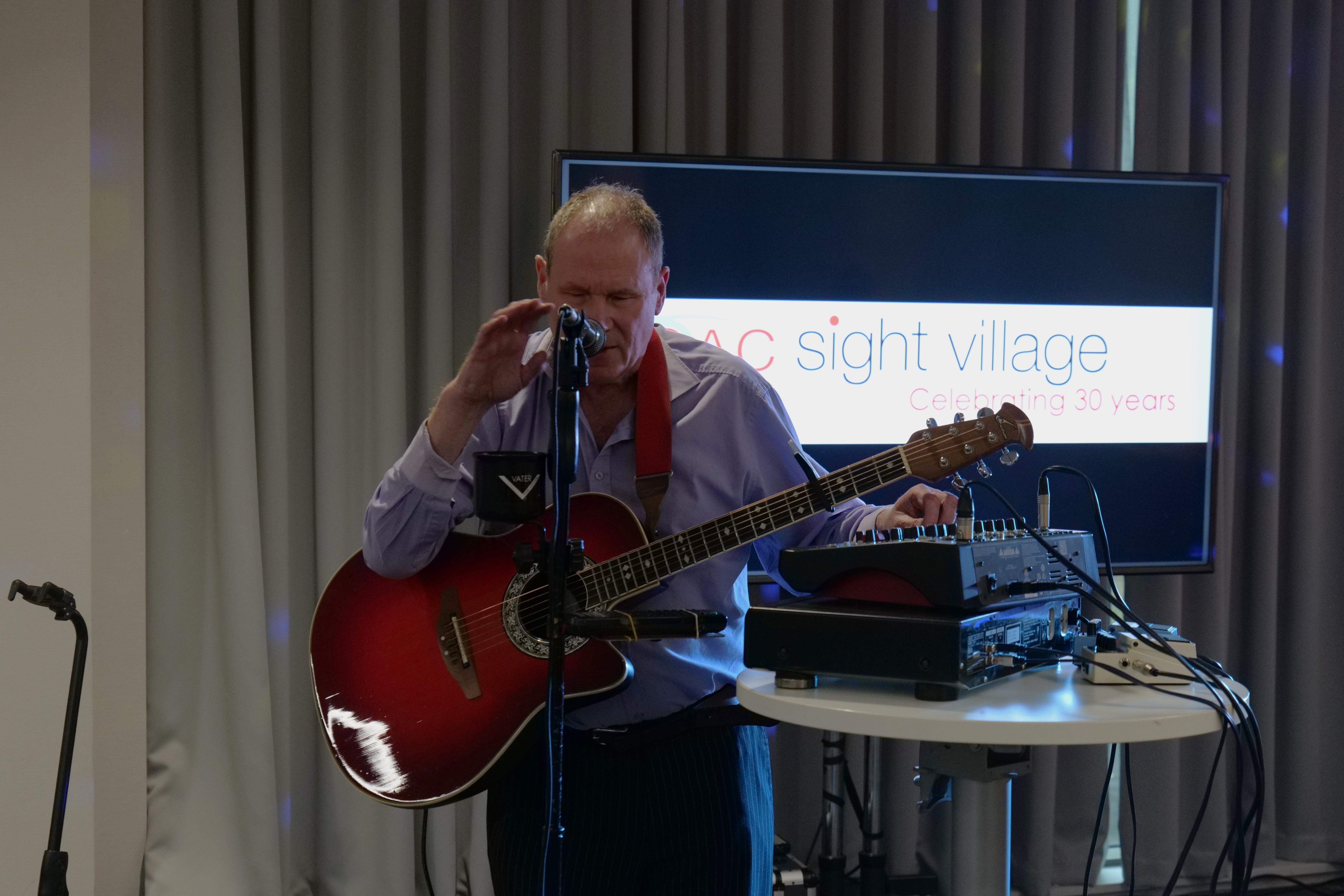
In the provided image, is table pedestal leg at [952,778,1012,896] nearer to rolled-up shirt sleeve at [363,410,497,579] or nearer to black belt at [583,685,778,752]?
black belt at [583,685,778,752]

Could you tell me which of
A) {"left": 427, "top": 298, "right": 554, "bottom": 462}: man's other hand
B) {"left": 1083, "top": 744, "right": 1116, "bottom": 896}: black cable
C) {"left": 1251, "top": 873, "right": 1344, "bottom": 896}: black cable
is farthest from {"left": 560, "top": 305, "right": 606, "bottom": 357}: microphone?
{"left": 1251, "top": 873, "right": 1344, "bottom": 896}: black cable

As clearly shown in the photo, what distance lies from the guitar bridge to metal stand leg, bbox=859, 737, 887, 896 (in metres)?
1.28

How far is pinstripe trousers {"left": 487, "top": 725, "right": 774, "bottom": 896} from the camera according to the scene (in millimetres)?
1498

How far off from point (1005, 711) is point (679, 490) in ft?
2.25

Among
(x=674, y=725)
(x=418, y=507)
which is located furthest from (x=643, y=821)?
(x=418, y=507)

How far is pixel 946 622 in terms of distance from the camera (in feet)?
3.67

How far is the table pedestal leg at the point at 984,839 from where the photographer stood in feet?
4.31

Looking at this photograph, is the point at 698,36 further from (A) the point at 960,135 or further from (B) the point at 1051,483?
(B) the point at 1051,483

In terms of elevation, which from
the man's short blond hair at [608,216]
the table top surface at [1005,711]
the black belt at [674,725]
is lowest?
the black belt at [674,725]

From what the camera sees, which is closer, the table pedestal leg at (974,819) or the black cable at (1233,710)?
the black cable at (1233,710)

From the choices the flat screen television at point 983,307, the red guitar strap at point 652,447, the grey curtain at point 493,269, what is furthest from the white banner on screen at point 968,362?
the red guitar strap at point 652,447

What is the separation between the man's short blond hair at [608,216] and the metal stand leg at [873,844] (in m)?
1.47

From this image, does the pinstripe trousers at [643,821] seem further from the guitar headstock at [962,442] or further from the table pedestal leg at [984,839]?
the guitar headstock at [962,442]

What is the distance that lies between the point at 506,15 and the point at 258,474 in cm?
127
